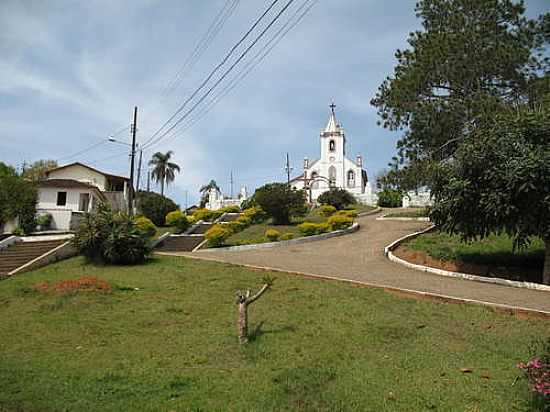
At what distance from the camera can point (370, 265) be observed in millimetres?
15773

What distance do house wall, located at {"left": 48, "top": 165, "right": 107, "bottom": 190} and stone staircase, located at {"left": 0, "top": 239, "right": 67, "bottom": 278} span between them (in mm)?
17847

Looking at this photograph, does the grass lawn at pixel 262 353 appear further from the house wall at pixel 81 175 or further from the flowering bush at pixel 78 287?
the house wall at pixel 81 175

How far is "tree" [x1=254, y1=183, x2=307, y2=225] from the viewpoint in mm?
28484

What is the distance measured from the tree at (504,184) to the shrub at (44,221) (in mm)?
20674

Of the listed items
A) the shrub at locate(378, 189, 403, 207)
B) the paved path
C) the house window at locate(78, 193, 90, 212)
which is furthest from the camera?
the shrub at locate(378, 189, 403, 207)

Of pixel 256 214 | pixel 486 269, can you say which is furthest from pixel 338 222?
pixel 486 269

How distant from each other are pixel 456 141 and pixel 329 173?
45.7 m

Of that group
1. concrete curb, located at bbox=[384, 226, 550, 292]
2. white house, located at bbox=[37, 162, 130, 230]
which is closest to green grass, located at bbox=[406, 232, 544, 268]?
concrete curb, located at bbox=[384, 226, 550, 292]

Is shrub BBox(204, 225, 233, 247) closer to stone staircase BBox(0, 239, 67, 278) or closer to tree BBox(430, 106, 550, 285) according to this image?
stone staircase BBox(0, 239, 67, 278)

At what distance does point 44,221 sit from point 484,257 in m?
21.9

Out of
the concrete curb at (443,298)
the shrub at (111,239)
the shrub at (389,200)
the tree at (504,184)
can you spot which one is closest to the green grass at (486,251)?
the tree at (504,184)

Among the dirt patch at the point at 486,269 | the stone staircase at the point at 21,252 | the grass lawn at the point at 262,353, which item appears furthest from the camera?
the stone staircase at the point at 21,252

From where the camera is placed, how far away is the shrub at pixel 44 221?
25.5 meters

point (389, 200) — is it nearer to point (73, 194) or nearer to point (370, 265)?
point (73, 194)
